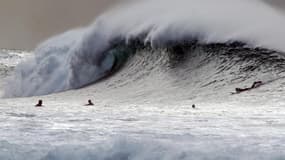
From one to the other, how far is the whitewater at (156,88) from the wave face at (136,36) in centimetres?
4

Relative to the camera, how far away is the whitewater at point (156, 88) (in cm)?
575

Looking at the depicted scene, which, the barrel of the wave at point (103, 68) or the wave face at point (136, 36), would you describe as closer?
the wave face at point (136, 36)

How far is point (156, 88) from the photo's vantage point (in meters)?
13.4

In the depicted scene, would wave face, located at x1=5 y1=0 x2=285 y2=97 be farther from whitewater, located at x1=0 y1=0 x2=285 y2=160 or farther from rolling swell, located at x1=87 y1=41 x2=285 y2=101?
rolling swell, located at x1=87 y1=41 x2=285 y2=101

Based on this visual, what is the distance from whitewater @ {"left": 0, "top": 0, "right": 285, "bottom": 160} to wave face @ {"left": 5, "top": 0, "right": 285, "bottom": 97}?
35 millimetres

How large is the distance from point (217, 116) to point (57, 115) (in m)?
2.39

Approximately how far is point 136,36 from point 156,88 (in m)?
4.31

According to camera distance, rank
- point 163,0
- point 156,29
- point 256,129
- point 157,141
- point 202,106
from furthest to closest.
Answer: point 163,0 < point 156,29 < point 202,106 < point 256,129 < point 157,141

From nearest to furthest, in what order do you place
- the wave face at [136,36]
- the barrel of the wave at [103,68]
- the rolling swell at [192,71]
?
the rolling swell at [192,71], the wave face at [136,36], the barrel of the wave at [103,68]

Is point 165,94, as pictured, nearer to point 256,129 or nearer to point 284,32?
point 284,32

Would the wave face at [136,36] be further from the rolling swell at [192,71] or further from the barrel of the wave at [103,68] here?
the rolling swell at [192,71]

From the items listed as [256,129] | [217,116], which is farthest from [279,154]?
[217,116]

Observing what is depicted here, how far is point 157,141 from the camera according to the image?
229 inches

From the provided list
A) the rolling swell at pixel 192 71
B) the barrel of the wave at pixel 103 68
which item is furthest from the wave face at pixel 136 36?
the rolling swell at pixel 192 71
